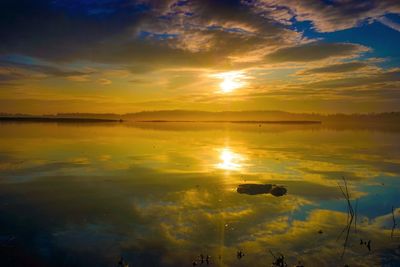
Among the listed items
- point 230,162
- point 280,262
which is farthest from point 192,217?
point 230,162

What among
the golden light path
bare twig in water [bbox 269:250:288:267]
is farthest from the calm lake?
the golden light path

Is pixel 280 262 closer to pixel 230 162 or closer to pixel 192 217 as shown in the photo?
pixel 192 217

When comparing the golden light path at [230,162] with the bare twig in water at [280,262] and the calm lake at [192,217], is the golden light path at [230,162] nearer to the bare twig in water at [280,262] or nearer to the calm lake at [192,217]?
the calm lake at [192,217]

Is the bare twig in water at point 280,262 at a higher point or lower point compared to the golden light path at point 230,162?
higher

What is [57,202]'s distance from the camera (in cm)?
1900

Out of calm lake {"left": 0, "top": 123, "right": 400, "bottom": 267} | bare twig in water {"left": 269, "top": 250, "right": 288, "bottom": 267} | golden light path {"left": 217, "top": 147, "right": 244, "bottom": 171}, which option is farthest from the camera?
golden light path {"left": 217, "top": 147, "right": 244, "bottom": 171}

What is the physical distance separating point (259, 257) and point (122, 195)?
35.5 feet

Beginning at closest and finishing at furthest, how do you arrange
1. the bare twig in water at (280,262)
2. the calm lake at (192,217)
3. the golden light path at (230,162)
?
the bare twig in water at (280,262)
the calm lake at (192,217)
the golden light path at (230,162)

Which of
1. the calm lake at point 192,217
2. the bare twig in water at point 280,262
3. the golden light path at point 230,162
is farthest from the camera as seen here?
the golden light path at point 230,162

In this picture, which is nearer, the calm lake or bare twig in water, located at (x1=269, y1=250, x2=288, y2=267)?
bare twig in water, located at (x1=269, y1=250, x2=288, y2=267)

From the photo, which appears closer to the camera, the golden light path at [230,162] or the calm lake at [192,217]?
the calm lake at [192,217]

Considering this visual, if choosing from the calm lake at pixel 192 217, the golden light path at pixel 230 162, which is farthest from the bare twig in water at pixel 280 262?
the golden light path at pixel 230 162

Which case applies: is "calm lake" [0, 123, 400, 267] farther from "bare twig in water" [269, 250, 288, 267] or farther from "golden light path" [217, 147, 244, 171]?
"golden light path" [217, 147, 244, 171]

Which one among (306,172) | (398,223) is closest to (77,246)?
(398,223)
